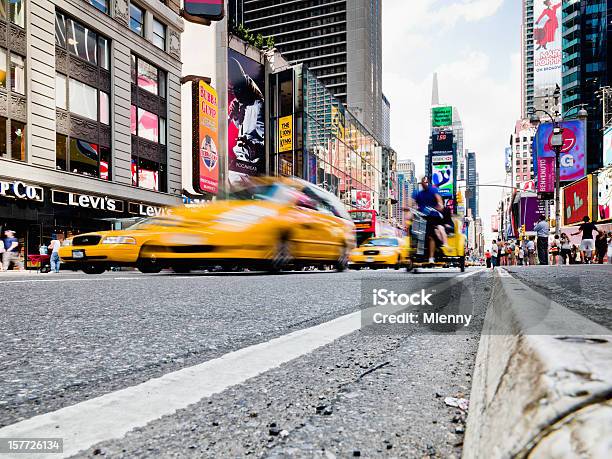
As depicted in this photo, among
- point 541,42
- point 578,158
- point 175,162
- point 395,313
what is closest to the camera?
point 395,313

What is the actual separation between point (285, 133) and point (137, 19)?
1484 cm

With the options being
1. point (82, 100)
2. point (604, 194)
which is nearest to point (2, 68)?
point (82, 100)

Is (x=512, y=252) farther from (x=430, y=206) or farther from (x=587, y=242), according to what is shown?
(x=430, y=206)

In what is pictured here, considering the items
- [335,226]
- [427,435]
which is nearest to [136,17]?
[335,226]

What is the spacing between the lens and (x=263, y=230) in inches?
167

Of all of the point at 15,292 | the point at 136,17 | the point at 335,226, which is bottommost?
the point at 15,292

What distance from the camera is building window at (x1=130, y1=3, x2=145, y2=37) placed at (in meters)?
26.2

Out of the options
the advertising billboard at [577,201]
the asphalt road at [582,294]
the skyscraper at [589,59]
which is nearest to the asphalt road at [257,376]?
the asphalt road at [582,294]

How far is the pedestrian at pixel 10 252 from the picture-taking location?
17.9 metres

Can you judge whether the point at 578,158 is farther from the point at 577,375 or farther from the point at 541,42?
the point at 577,375

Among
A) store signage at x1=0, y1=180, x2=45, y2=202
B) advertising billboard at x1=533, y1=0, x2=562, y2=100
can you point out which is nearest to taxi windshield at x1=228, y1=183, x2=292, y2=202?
store signage at x1=0, y1=180, x2=45, y2=202

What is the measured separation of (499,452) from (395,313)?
2.28 m

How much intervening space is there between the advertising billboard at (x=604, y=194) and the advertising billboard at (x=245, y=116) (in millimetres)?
A: 26275

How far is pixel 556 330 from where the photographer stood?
2.46ft
